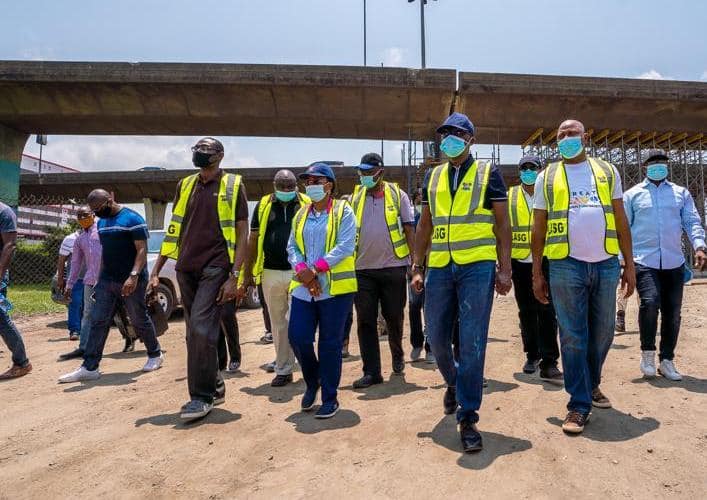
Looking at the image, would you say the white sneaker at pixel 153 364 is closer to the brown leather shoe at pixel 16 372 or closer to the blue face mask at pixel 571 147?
the brown leather shoe at pixel 16 372

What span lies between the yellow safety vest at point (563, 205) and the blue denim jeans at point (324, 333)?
1.54m

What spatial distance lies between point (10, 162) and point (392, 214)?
763 inches

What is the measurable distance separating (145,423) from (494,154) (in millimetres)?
19390

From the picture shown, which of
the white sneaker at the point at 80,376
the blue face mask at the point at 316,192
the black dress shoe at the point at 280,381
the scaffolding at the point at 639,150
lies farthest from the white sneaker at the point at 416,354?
the scaffolding at the point at 639,150

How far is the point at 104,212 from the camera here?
5.58 metres

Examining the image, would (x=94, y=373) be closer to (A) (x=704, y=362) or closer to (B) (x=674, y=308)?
(B) (x=674, y=308)

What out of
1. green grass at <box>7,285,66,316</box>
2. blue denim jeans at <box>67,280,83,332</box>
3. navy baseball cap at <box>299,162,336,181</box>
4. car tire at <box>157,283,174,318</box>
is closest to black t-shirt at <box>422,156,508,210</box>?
navy baseball cap at <box>299,162,336,181</box>

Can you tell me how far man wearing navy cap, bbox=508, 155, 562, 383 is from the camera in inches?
187

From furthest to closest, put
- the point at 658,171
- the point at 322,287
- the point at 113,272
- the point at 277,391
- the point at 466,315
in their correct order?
the point at 113,272
the point at 658,171
the point at 277,391
the point at 322,287
the point at 466,315

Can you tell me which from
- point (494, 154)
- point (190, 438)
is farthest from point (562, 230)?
point (494, 154)

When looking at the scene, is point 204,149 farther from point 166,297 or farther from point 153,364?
point 166,297

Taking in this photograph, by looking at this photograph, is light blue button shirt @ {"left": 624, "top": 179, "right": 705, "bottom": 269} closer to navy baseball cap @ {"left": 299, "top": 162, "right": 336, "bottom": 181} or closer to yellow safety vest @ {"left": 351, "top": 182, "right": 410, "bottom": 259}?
yellow safety vest @ {"left": 351, "top": 182, "right": 410, "bottom": 259}

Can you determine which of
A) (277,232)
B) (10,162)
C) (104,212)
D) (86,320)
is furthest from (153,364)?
(10,162)

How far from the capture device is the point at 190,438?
138 inches
